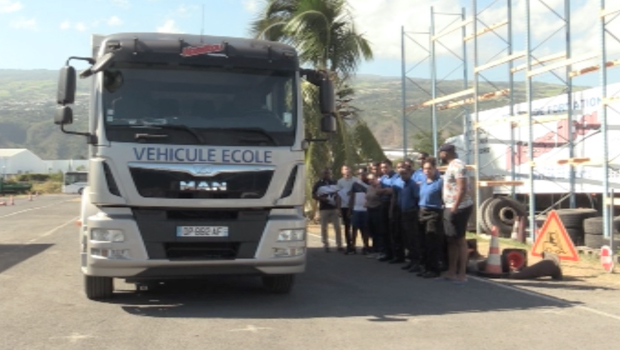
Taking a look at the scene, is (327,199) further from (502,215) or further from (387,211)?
(502,215)

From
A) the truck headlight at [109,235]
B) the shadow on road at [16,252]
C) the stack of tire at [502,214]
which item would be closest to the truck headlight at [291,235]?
the truck headlight at [109,235]

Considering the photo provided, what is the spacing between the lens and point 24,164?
368 ft

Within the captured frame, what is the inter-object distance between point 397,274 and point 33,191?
68965mm

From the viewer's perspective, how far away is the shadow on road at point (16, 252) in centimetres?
1276

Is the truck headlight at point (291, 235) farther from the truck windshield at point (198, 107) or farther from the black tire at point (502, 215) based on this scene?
the black tire at point (502, 215)

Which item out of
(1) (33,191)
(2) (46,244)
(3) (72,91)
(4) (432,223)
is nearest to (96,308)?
(3) (72,91)

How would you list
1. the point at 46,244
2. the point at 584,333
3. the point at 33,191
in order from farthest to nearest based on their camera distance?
the point at 33,191 < the point at 46,244 < the point at 584,333

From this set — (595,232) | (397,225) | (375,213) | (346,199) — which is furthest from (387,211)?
(595,232)

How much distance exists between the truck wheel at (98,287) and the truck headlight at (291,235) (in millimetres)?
2044

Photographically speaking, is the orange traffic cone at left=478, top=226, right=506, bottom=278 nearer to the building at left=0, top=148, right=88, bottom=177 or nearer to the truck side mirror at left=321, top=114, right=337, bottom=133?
the truck side mirror at left=321, top=114, right=337, bottom=133

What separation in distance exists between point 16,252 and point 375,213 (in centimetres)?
700

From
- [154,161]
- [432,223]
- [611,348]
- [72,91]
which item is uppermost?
[72,91]

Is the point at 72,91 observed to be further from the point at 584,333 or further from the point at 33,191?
the point at 33,191

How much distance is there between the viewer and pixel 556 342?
21.8 feet
